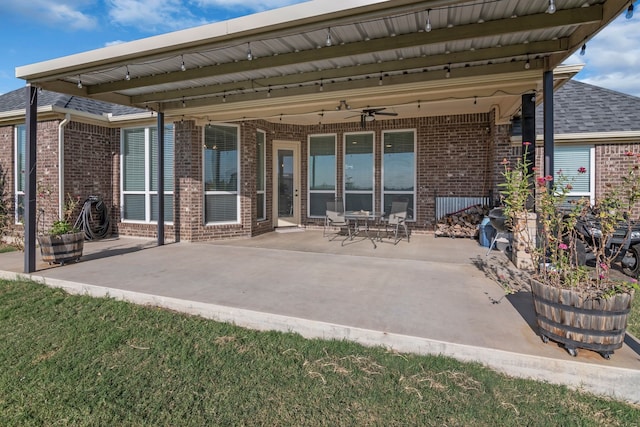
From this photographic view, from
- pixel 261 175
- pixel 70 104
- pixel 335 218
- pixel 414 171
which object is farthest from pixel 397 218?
pixel 70 104

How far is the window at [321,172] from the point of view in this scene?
934cm

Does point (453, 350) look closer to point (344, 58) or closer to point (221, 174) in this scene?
point (344, 58)

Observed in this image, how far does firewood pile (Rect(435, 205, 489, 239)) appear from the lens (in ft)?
25.4

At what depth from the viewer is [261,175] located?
8.59 metres

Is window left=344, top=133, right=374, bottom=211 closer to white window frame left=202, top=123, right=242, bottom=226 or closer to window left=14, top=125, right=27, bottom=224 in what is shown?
white window frame left=202, top=123, right=242, bottom=226

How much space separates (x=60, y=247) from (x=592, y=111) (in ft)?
36.7

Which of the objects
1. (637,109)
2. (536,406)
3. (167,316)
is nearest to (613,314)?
(536,406)

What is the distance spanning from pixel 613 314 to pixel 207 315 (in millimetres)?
3259

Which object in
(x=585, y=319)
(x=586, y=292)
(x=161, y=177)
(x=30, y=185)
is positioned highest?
(x=161, y=177)

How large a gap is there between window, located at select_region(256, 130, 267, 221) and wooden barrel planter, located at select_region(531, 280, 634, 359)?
6777 mm

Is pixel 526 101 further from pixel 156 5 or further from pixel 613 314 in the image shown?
pixel 156 5

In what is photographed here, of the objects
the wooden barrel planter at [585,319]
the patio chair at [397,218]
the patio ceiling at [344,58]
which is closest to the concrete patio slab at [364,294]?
the wooden barrel planter at [585,319]

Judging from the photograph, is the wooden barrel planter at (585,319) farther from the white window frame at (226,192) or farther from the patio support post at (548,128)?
the white window frame at (226,192)

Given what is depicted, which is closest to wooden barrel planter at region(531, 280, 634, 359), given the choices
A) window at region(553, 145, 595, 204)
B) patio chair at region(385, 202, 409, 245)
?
patio chair at region(385, 202, 409, 245)
